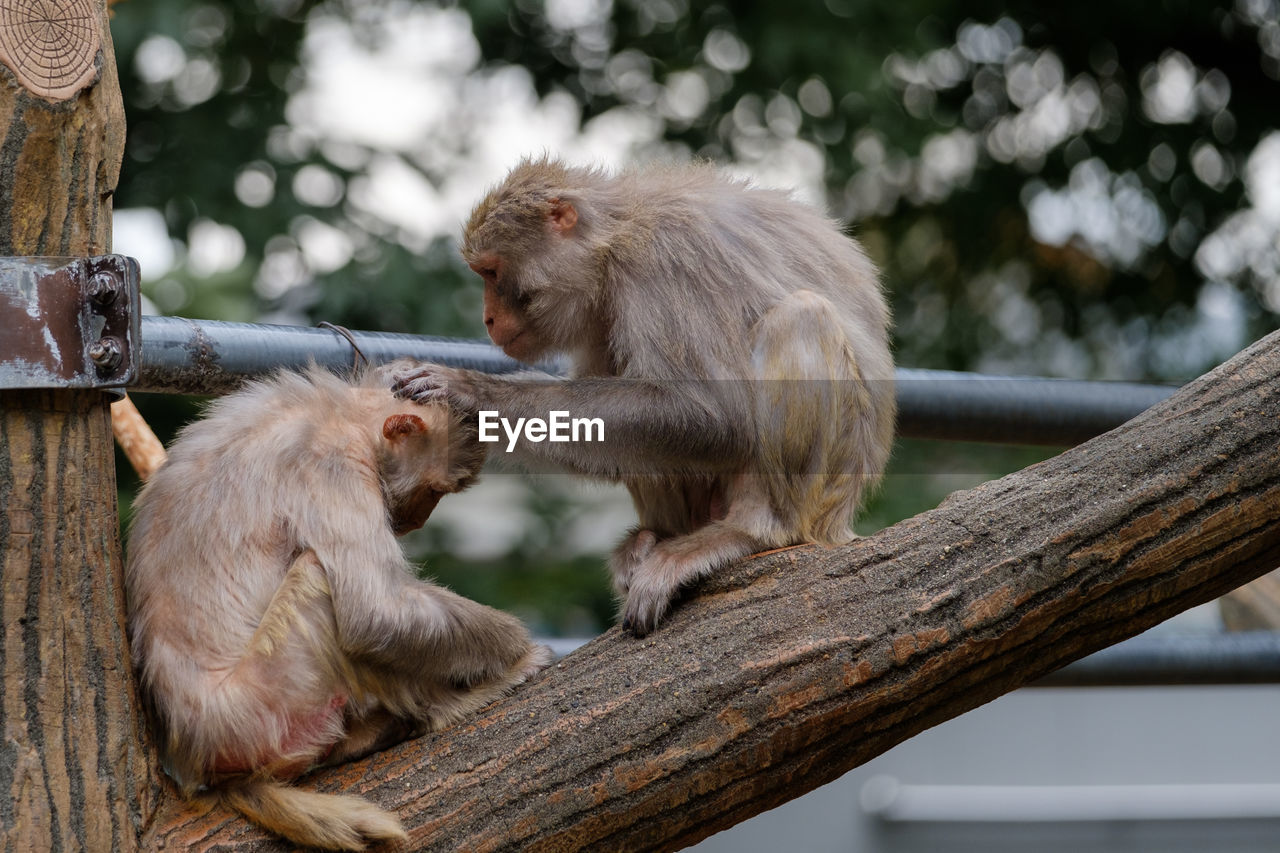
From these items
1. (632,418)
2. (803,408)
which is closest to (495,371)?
(632,418)

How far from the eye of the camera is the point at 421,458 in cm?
337

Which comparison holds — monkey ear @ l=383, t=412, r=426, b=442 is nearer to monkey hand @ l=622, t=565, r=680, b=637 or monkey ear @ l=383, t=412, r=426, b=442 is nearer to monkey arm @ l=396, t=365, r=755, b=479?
monkey arm @ l=396, t=365, r=755, b=479

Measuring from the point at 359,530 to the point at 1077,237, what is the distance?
8.01 meters

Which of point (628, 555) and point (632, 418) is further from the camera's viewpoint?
point (628, 555)

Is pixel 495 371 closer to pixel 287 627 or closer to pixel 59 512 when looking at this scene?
pixel 287 627

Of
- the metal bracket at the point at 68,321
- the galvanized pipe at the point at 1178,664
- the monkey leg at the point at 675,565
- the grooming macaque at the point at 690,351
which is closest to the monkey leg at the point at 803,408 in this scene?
the grooming macaque at the point at 690,351

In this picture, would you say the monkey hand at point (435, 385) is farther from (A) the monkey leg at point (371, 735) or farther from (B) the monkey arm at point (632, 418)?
(A) the monkey leg at point (371, 735)

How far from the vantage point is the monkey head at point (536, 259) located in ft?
12.8

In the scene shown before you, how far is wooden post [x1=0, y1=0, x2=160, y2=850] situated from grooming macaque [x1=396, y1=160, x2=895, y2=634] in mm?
967

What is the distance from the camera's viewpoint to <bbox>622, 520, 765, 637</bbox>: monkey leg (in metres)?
3.17

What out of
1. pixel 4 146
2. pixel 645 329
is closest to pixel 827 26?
pixel 645 329

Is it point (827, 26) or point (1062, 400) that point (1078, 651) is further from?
point (827, 26)

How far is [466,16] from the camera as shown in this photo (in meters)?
8.40

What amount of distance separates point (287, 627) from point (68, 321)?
33.6 inches
